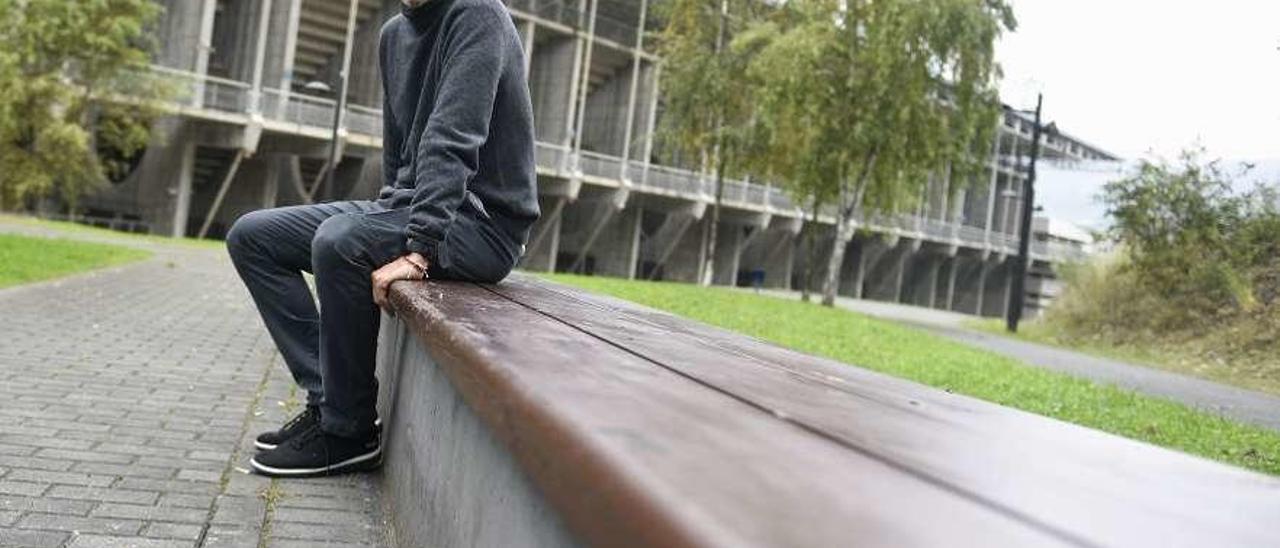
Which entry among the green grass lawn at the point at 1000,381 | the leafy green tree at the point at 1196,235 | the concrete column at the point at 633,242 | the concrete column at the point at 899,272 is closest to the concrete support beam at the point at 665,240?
the concrete column at the point at 633,242

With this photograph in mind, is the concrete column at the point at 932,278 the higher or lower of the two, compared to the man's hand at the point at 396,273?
higher

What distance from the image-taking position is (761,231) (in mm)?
44938

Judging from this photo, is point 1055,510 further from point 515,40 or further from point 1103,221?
point 1103,221

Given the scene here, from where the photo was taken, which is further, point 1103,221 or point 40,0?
point 40,0

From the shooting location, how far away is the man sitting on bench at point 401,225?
2.93m

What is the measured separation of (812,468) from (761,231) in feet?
146

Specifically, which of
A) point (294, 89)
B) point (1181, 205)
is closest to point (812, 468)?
point (1181, 205)

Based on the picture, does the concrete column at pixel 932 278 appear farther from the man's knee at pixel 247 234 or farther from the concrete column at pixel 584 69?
the man's knee at pixel 247 234

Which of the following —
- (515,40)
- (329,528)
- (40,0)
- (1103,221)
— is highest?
(40,0)

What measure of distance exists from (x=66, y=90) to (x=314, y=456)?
23352 mm

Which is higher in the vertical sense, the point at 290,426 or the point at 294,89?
the point at 294,89

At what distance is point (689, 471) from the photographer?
0.85 metres

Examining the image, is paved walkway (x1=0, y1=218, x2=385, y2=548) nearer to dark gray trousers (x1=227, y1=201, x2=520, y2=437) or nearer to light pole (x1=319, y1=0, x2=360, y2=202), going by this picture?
dark gray trousers (x1=227, y1=201, x2=520, y2=437)

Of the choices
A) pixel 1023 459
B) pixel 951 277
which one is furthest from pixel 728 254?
pixel 1023 459
